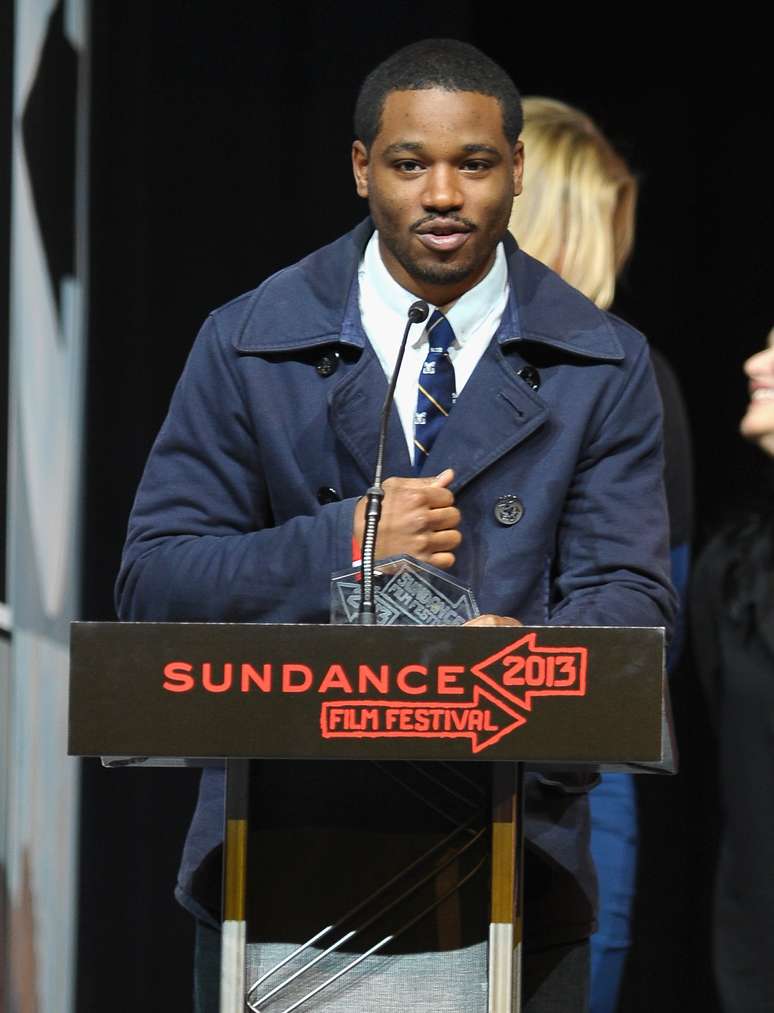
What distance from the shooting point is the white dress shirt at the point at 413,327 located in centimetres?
204

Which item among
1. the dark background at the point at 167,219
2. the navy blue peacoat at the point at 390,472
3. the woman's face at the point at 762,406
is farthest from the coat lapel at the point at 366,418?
the dark background at the point at 167,219

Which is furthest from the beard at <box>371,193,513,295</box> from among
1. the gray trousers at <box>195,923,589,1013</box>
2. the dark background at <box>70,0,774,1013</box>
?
the dark background at <box>70,0,774,1013</box>

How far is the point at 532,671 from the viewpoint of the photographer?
5.18 feet

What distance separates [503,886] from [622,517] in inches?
18.4

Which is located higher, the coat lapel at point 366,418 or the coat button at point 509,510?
the coat lapel at point 366,418

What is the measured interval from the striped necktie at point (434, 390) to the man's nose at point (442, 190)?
0.43ft

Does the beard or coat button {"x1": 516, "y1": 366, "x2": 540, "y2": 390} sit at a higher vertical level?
the beard

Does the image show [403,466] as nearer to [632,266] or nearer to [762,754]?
[762,754]

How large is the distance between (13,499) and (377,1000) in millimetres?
1526

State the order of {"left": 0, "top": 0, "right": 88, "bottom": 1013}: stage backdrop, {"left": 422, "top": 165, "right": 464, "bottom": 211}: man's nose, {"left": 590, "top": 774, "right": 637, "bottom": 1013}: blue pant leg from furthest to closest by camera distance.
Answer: {"left": 0, "top": 0, "right": 88, "bottom": 1013}: stage backdrop
{"left": 590, "top": 774, "right": 637, "bottom": 1013}: blue pant leg
{"left": 422, "top": 165, "right": 464, "bottom": 211}: man's nose

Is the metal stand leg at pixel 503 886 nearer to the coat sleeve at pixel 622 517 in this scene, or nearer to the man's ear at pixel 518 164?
the coat sleeve at pixel 622 517

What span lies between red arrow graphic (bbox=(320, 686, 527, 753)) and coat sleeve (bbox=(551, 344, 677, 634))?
33cm

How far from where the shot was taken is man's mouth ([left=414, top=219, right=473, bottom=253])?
77.7 inches

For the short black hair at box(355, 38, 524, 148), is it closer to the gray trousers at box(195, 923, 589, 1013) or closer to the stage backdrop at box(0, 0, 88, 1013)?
the gray trousers at box(195, 923, 589, 1013)
